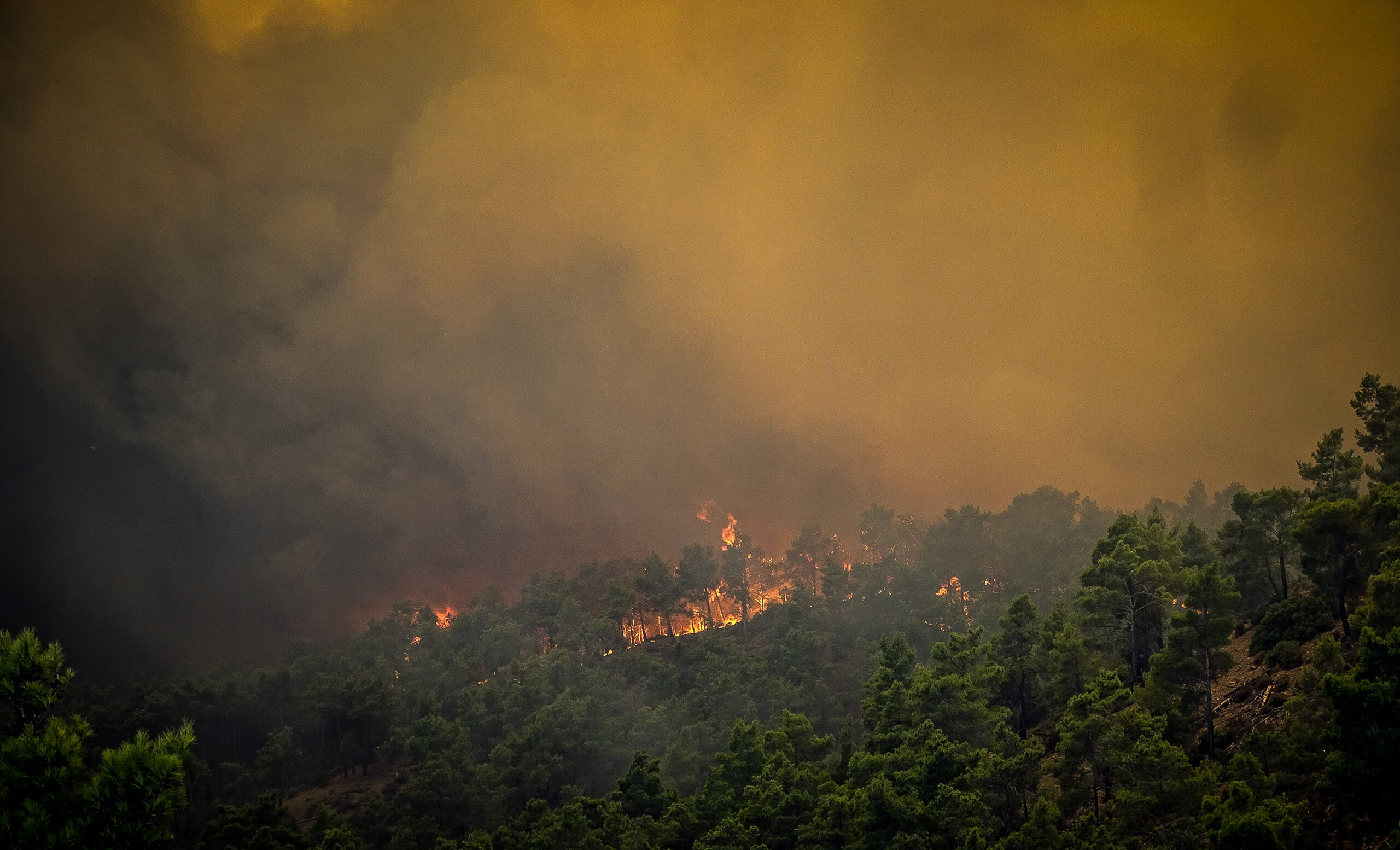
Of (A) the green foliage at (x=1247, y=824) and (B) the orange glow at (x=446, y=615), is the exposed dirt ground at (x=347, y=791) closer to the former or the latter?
(B) the orange glow at (x=446, y=615)

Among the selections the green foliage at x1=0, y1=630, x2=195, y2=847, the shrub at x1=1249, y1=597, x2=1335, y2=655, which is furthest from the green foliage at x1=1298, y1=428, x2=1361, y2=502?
the green foliage at x1=0, y1=630, x2=195, y2=847

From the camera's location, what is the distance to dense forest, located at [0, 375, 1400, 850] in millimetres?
31969

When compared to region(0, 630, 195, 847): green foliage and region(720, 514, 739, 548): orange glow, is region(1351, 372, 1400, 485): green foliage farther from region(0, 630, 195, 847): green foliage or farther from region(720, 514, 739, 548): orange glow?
region(720, 514, 739, 548): orange glow

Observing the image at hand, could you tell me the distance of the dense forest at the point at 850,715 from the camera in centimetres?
3197

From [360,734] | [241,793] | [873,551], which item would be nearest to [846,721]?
[360,734]

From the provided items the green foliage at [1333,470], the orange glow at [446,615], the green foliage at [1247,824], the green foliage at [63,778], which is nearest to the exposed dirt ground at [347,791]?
the orange glow at [446,615]

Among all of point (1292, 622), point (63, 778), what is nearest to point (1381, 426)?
point (1292, 622)

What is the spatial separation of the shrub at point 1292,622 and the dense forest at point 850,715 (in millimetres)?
227

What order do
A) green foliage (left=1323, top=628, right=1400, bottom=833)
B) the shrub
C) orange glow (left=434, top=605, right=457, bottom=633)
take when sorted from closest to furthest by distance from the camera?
green foliage (left=1323, top=628, right=1400, bottom=833) → the shrub → orange glow (left=434, top=605, right=457, bottom=633)

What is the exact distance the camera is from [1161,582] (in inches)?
2402

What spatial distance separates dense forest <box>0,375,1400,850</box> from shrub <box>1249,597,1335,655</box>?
0.23 meters

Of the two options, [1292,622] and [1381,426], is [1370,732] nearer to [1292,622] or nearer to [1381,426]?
[1292,622]

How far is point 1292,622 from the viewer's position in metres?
57.1

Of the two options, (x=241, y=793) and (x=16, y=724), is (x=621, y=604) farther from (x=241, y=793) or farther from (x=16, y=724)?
(x=16, y=724)
